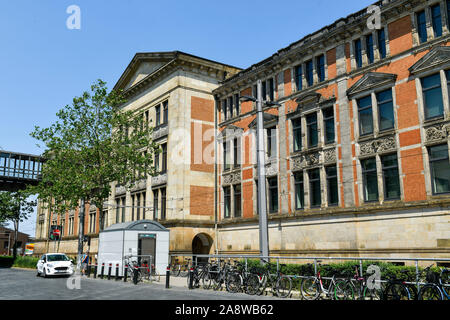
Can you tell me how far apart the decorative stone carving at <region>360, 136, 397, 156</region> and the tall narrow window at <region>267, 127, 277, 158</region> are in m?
7.78

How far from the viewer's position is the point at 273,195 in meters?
31.1

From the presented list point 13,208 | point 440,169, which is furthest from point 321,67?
point 13,208

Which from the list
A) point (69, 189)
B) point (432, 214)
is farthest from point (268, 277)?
point (69, 189)

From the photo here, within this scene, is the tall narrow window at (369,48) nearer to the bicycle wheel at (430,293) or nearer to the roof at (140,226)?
the bicycle wheel at (430,293)

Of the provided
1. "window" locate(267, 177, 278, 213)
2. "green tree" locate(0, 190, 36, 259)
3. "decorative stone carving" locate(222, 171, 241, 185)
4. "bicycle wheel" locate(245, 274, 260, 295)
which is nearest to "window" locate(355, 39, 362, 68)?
"window" locate(267, 177, 278, 213)

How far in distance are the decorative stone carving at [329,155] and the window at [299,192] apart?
2.57 m

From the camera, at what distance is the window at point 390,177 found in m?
23.0

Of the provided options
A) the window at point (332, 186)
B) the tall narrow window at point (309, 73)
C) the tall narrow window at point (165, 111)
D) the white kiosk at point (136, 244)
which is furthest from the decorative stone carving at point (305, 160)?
the tall narrow window at point (165, 111)

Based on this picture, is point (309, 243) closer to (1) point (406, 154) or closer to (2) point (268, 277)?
(1) point (406, 154)

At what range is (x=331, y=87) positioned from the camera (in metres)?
27.2

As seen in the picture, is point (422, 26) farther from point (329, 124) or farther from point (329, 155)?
point (329, 155)

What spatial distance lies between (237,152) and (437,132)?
56.2ft

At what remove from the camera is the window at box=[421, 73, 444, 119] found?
2156 centimetres

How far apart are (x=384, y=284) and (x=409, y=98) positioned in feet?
42.7
